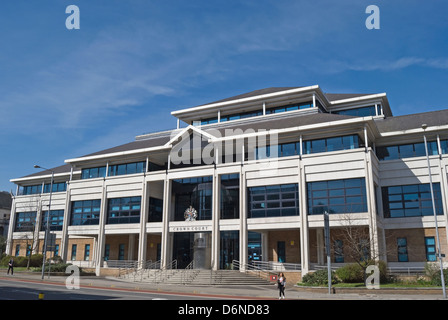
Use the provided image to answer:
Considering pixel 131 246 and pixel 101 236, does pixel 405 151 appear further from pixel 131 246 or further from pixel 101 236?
pixel 101 236

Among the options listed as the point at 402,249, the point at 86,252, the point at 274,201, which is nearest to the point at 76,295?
the point at 274,201

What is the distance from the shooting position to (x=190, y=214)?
128 feet

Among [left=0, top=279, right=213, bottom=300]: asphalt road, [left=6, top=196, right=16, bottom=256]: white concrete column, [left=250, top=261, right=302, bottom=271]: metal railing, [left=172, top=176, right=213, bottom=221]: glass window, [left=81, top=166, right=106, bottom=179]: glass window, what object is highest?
[left=81, top=166, right=106, bottom=179]: glass window

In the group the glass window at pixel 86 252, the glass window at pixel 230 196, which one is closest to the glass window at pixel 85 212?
the glass window at pixel 86 252

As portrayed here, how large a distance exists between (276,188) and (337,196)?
5343 mm

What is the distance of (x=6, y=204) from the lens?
8369 centimetres

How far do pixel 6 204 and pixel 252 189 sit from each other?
224ft

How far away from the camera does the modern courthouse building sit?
32.7m

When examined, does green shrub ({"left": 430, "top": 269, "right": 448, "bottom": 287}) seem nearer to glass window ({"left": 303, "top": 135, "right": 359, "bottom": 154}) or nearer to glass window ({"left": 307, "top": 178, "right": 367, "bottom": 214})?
glass window ({"left": 307, "top": 178, "right": 367, "bottom": 214})

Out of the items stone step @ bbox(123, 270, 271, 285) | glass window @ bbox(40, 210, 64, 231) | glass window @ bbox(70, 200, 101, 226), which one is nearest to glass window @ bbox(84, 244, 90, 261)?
glass window @ bbox(40, 210, 64, 231)

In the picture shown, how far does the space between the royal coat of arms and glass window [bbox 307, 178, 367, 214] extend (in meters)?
11.6

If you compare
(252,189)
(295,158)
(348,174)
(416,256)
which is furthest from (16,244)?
(416,256)

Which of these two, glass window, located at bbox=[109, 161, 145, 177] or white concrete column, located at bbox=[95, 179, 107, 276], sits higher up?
glass window, located at bbox=[109, 161, 145, 177]
